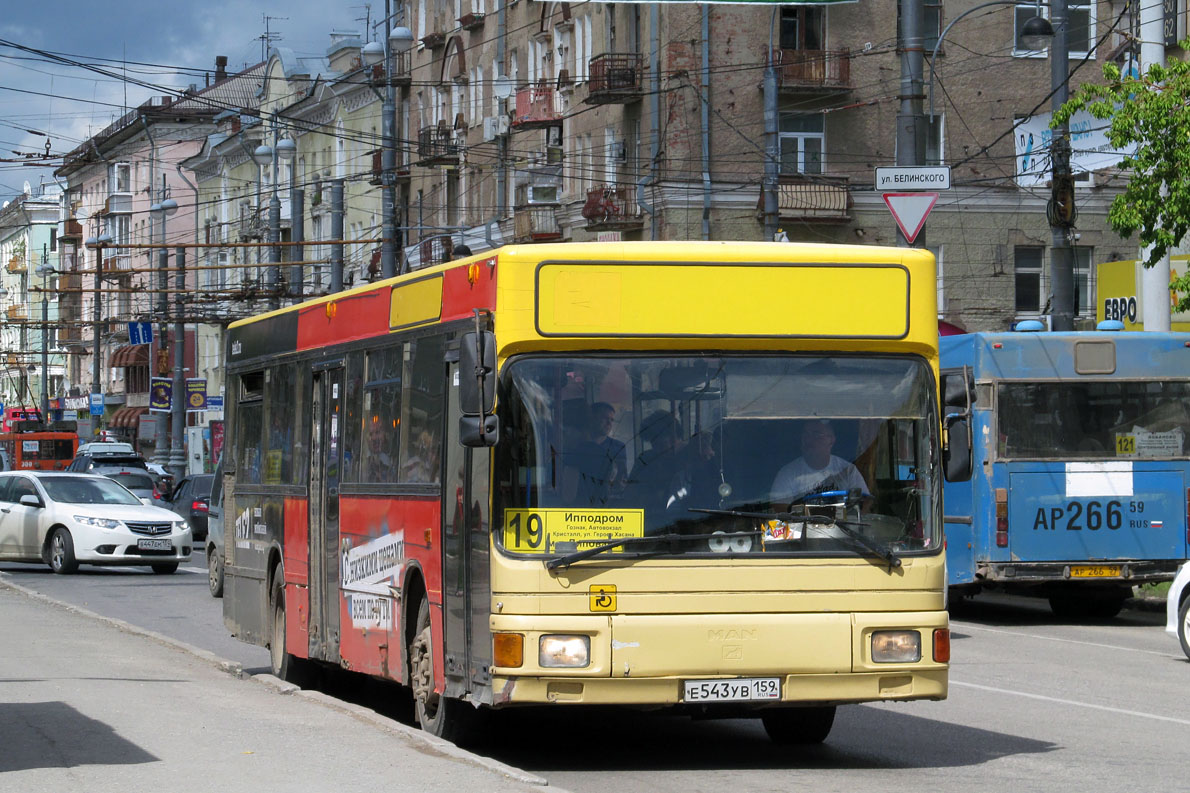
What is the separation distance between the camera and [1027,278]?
164 ft

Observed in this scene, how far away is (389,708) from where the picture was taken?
13.5 meters

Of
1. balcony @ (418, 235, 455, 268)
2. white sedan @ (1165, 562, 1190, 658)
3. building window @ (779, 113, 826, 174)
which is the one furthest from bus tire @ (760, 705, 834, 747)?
balcony @ (418, 235, 455, 268)

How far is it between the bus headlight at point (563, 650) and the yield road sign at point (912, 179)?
11.0 m

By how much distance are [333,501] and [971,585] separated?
976cm

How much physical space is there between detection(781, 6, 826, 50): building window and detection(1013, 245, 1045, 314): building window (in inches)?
301

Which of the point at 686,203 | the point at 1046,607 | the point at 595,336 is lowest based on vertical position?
the point at 1046,607

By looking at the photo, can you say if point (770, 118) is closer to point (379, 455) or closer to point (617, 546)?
point (379, 455)

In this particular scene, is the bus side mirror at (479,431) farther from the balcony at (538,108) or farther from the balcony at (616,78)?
the balcony at (538,108)

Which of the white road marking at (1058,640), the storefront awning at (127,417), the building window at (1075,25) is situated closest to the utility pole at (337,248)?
the building window at (1075,25)

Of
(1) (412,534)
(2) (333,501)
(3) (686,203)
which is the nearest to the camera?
(1) (412,534)

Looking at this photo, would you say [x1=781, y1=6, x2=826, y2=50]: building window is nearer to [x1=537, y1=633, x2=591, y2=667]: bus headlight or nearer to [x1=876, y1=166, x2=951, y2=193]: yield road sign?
[x1=876, y1=166, x2=951, y2=193]: yield road sign

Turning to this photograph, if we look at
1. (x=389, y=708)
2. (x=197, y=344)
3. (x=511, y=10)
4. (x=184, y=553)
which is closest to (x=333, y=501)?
(x=389, y=708)

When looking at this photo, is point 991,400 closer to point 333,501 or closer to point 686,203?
point 333,501

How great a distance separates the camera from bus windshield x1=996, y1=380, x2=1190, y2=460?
19.9 meters
